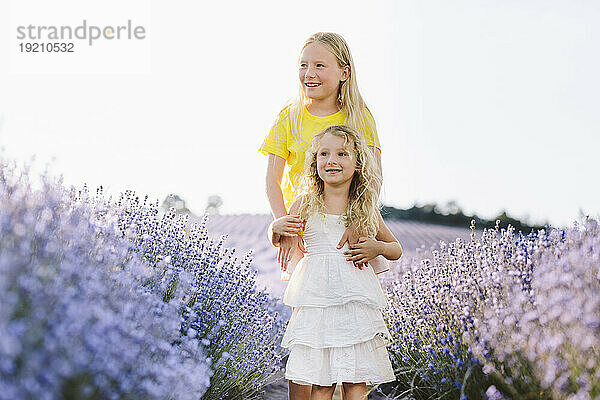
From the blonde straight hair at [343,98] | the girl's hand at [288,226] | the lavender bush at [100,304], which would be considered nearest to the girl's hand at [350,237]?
the girl's hand at [288,226]

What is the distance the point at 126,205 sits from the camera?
263 centimetres

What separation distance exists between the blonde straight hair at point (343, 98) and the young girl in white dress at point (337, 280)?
0.66 feet

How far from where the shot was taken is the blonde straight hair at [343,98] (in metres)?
2.65

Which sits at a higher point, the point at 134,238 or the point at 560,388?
the point at 134,238

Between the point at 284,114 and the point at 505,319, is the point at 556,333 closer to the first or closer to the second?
the point at 505,319

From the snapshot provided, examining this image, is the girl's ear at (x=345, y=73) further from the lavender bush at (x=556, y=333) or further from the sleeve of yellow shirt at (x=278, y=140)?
the lavender bush at (x=556, y=333)

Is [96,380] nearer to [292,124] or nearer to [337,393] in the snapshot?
[292,124]

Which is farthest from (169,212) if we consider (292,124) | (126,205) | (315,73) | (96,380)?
(96,380)

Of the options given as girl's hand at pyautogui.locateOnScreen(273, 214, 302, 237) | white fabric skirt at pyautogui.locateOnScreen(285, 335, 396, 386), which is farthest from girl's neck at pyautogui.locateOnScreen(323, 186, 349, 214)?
white fabric skirt at pyautogui.locateOnScreen(285, 335, 396, 386)

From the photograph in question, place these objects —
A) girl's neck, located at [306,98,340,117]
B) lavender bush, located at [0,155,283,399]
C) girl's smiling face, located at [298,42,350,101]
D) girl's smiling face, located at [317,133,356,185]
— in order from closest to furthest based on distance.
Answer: lavender bush, located at [0,155,283,399], girl's smiling face, located at [317,133,356,185], girl's smiling face, located at [298,42,350,101], girl's neck, located at [306,98,340,117]

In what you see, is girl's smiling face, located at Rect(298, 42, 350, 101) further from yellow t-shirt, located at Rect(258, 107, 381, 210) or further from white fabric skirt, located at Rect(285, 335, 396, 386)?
white fabric skirt, located at Rect(285, 335, 396, 386)

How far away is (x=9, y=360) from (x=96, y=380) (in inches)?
9.2

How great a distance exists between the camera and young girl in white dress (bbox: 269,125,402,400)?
2.29m

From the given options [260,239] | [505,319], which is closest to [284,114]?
[505,319]
